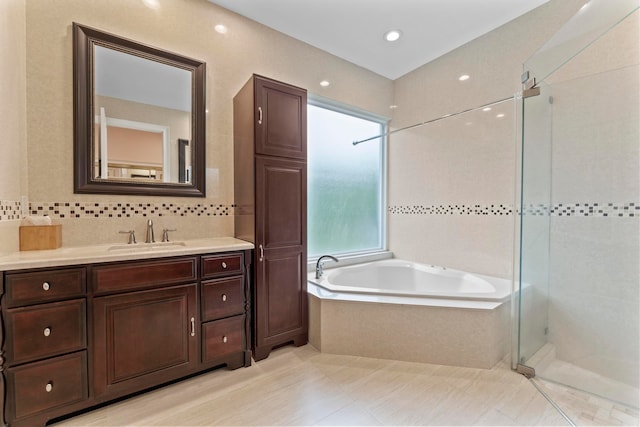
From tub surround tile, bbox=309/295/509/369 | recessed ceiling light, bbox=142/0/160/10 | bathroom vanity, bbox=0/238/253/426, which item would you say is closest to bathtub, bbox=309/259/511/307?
tub surround tile, bbox=309/295/509/369

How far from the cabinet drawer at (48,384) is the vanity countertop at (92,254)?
465 mm

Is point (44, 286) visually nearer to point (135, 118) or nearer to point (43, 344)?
point (43, 344)

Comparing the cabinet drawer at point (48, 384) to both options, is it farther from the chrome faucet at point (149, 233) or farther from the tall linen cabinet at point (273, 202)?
the tall linen cabinet at point (273, 202)

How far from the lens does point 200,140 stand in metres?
2.05

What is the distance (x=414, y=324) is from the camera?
1924 millimetres

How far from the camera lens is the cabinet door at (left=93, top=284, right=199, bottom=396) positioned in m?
1.39

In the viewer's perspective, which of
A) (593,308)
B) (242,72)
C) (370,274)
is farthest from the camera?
(370,274)

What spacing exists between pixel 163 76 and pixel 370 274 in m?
2.57

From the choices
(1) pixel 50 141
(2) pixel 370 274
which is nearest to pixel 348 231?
(2) pixel 370 274

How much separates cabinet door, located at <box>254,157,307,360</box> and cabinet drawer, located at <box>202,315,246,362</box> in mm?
135

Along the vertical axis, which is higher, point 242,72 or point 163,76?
point 242,72

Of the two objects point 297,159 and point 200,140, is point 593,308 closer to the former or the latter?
point 297,159

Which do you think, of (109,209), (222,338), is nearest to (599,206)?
(222,338)

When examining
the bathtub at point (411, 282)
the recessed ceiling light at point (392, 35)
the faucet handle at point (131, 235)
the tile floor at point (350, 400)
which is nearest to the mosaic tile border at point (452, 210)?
the bathtub at point (411, 282)
